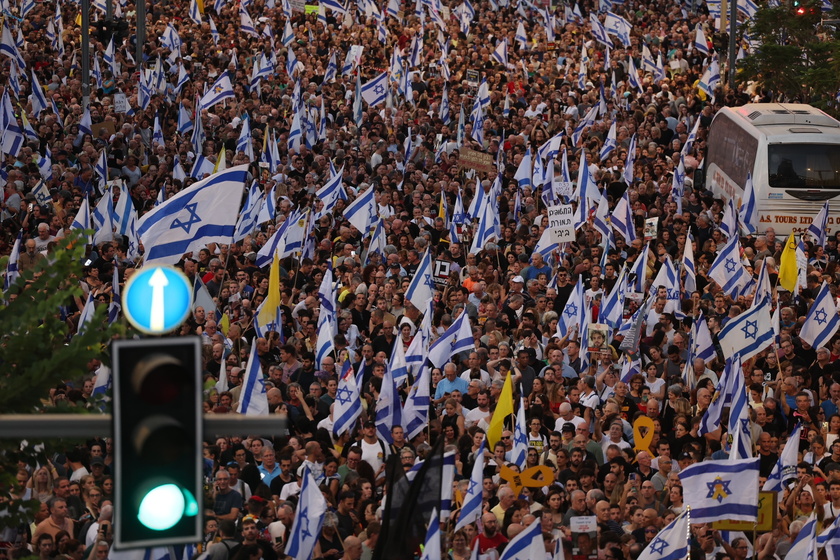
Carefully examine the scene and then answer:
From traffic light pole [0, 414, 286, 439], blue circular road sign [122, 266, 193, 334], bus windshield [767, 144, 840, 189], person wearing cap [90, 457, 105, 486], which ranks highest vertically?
bus windshield [767, 144, 840, 189]

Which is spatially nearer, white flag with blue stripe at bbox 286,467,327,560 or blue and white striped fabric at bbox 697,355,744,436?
white flag with blue stripe at bbox 286,467,327,560

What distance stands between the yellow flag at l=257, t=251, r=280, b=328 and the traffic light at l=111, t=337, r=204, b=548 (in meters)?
11.9

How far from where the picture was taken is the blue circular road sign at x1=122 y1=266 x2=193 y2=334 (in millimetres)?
4777

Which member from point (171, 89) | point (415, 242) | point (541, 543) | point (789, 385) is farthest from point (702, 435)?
point (171, 89)

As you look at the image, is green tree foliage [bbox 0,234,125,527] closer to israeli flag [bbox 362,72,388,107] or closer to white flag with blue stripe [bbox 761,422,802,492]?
white flag with blue stripe [bbox 761,422,802,492]

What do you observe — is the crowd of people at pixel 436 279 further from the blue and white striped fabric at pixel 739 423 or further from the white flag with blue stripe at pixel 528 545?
the white flag with blue stripe at pixel 528 545

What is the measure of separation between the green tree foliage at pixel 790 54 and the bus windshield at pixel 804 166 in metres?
7.38

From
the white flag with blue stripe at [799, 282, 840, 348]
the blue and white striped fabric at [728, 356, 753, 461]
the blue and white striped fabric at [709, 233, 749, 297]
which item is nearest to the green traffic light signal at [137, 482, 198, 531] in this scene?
the blue and white striped fabric at [728, 356, 753, 461]

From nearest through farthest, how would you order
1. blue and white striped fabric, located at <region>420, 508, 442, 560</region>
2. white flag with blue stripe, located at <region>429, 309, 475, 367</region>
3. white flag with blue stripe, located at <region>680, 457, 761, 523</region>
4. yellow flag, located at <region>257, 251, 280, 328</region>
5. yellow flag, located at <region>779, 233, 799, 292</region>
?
blue and white striped fabric, located at <region>420, 508, 442, 560</region> < white flag with blue stripe, located at <region>680, 457, 761, 523</region> < white flag with blue stripe, located at <region>429, 309, 475, 367</region> < yellow flag, located at <region>257, 251, 280, 328</region> < yellow flag, located at <region>779, 233, 799, 292</region>

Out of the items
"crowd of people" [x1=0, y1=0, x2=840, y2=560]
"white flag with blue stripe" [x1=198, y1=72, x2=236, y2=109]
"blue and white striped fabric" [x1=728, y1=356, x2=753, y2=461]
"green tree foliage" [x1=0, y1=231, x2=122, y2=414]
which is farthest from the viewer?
"white flag with blue stripe" [x1=198, y1=72, x2=236, y2=109]

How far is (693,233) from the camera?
22.4 metres

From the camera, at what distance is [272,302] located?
54.5 ft

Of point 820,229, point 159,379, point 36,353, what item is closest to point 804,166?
point 820,229

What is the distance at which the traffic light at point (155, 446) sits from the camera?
4488mm
